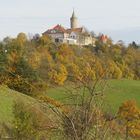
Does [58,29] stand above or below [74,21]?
below

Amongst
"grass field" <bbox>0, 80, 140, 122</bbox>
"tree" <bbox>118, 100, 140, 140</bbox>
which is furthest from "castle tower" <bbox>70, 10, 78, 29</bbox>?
"tree" <bbox>118, 100, 140, 140</bbox>

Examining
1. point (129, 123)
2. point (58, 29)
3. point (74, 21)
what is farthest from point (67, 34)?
point (129, 123)

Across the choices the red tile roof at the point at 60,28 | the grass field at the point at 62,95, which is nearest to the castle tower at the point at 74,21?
the red tile roof at the point at 60,28

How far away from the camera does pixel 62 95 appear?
5.52 metres

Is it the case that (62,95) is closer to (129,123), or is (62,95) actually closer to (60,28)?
(129,123)

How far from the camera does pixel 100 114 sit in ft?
15.6

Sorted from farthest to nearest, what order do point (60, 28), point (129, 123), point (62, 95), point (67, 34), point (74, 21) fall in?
point (74, 21), point (60, 28), point (67, 34), point (129, 123), point (62, 95)

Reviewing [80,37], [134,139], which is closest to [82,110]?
[134,139]

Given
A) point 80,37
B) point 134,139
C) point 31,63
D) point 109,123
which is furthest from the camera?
point 80,37

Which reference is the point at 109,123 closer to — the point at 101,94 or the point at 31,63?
the point at 101,94

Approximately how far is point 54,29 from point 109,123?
113359 millimetres

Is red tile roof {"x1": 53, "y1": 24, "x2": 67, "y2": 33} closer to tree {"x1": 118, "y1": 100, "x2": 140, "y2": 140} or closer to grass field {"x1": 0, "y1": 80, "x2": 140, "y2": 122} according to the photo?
grass field {"x1": 0, "y1": 80, "x2": 140, "y2": 122}

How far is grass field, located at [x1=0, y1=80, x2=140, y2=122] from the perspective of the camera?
16.8ft

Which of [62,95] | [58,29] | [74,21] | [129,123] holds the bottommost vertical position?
[129,123]
